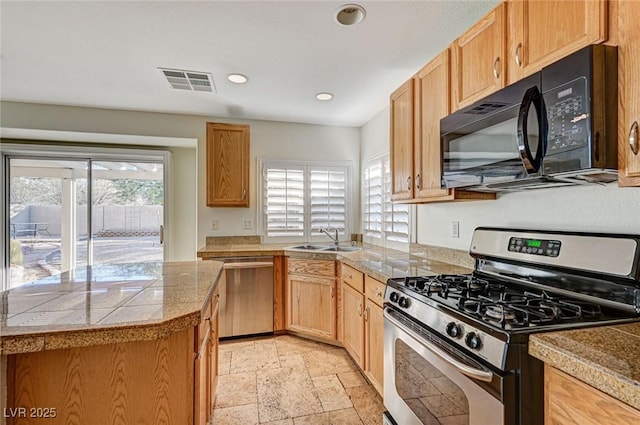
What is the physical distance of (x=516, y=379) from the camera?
3.12 ft

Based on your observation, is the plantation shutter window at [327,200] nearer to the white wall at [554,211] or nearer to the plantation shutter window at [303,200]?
the plantation shutter window at [303,200]

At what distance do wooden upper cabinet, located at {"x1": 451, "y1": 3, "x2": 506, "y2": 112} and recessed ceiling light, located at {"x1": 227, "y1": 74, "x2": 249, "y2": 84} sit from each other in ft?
5.35

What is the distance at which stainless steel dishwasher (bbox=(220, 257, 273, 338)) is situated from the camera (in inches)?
122

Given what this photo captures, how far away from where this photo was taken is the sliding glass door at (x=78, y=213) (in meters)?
3.74

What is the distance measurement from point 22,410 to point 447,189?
2.07 metres

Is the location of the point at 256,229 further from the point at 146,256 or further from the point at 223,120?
the point at 146,256

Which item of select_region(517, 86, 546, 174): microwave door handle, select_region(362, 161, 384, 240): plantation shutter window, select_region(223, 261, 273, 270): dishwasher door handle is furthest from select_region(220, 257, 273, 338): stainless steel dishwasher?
select_region(517, 86, 546, 174): microwave door handle

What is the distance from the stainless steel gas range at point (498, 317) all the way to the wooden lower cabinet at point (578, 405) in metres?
0.05

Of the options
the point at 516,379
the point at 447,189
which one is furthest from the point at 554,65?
the point at 516,379

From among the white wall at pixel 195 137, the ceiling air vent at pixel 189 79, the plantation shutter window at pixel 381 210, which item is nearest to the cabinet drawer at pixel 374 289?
the plantation shutter window at pixel 381 210

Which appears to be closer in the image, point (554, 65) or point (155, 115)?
point (554, 65)

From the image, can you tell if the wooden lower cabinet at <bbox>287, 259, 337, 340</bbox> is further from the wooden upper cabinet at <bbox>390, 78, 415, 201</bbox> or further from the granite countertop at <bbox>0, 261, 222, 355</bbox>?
the granite countertop at <bbox>0, 261, 222, 355</bbox>

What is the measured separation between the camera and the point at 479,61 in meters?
1.59

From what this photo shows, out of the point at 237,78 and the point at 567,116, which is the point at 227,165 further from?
the point at 567,116
